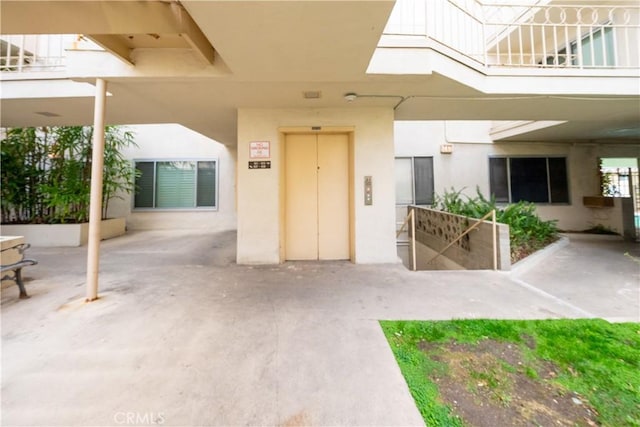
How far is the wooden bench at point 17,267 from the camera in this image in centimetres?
264

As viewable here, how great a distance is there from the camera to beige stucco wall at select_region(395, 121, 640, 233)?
7.19 meters

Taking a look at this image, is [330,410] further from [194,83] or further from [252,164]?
[194,83]

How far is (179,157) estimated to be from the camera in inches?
297

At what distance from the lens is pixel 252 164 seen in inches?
157

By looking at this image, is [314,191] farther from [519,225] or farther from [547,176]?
[547,176]

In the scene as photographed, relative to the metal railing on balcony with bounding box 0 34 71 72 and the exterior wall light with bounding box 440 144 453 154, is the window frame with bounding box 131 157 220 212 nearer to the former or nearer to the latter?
the metal railing on balcony with bounding box 0 34 71 72

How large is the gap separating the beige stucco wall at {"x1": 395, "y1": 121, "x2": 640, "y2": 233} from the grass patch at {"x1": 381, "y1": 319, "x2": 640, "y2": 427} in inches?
216

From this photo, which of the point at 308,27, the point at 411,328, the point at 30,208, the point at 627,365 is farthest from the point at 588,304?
the point at 30,208

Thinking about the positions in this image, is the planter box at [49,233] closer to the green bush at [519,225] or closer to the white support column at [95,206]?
the white support column at [95,206]

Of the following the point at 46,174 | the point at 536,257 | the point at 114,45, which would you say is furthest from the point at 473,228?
the point at 46,174

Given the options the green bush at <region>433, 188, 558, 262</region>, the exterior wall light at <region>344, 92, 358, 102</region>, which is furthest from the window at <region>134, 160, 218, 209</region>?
the green bush at <region>433, 188, 558, 262</region>

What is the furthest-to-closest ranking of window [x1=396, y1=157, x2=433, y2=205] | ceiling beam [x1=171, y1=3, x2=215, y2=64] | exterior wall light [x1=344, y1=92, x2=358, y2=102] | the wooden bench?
window [x1=396, y1=157, x2=433, y2=205] → exterior wall light [x1=344, y1=92, x2=358, y2=102] → the wooden bench → ceiling beam [x1=171, y1=3, x2=215, y2=64]

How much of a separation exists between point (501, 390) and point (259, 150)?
389 cm

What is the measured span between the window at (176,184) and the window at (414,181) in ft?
18.2
